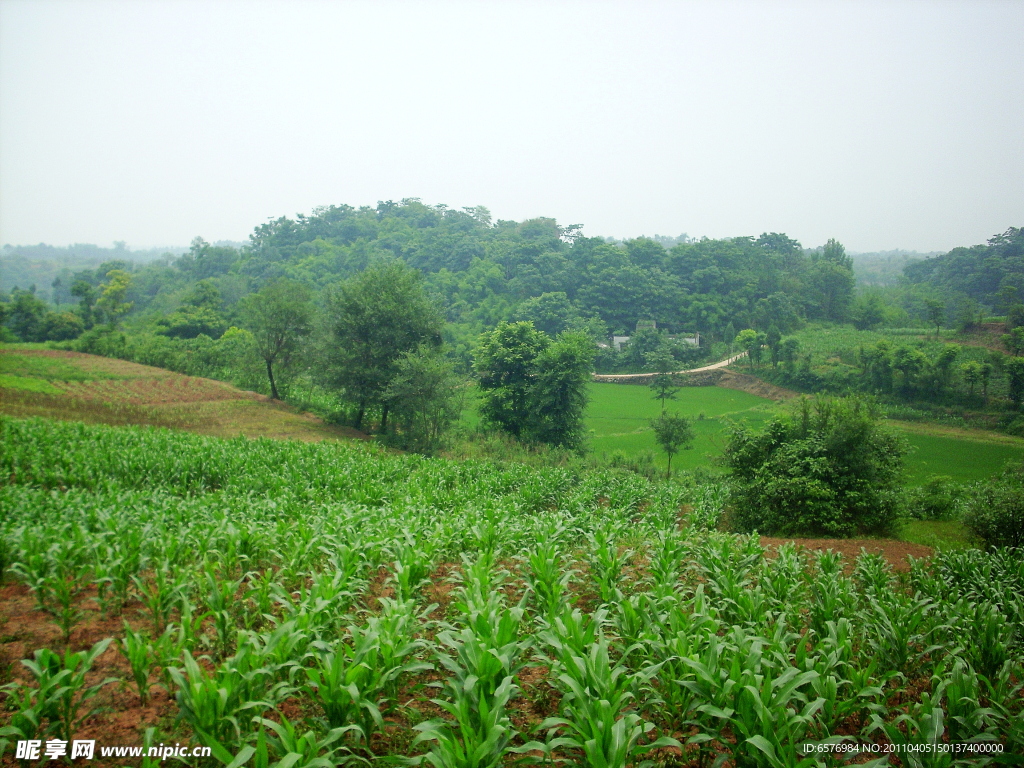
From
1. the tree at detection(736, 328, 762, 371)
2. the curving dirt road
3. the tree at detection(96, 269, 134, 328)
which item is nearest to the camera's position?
the tree at detection(736, 328, 762, 371)

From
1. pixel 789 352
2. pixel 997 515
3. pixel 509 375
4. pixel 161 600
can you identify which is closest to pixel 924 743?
pixel 161 600

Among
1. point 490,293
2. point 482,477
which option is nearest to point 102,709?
point 482,477

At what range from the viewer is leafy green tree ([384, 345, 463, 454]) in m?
19.5

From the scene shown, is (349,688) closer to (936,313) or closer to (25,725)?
(25,725)

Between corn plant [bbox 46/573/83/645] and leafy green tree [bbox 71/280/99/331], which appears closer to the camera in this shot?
corn plant [bbox 46/573/83/645]

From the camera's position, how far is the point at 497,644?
3.01 metres

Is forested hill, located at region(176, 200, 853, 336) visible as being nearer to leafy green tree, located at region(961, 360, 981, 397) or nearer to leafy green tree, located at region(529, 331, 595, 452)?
leafy green tree, located at region(961, 360, 981, 397)

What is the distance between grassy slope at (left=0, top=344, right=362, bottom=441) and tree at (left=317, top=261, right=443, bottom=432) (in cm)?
228

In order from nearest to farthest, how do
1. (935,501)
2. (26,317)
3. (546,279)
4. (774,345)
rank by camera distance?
(935,501), (26,317), (774,345), (546,279)

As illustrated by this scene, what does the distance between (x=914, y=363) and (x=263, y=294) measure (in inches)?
1170

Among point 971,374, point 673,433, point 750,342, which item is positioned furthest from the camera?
point 750,342

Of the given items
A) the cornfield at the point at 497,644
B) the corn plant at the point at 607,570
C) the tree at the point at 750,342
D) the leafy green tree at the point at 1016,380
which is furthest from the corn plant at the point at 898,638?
the tree at the point at 750,342

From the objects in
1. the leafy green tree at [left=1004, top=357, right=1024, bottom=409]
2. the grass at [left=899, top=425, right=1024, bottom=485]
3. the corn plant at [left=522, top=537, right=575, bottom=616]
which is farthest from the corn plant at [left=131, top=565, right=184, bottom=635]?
the leafy green tree at [left=1004, top=357, right=1024, bottom=409]

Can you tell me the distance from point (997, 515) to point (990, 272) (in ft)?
82.4
